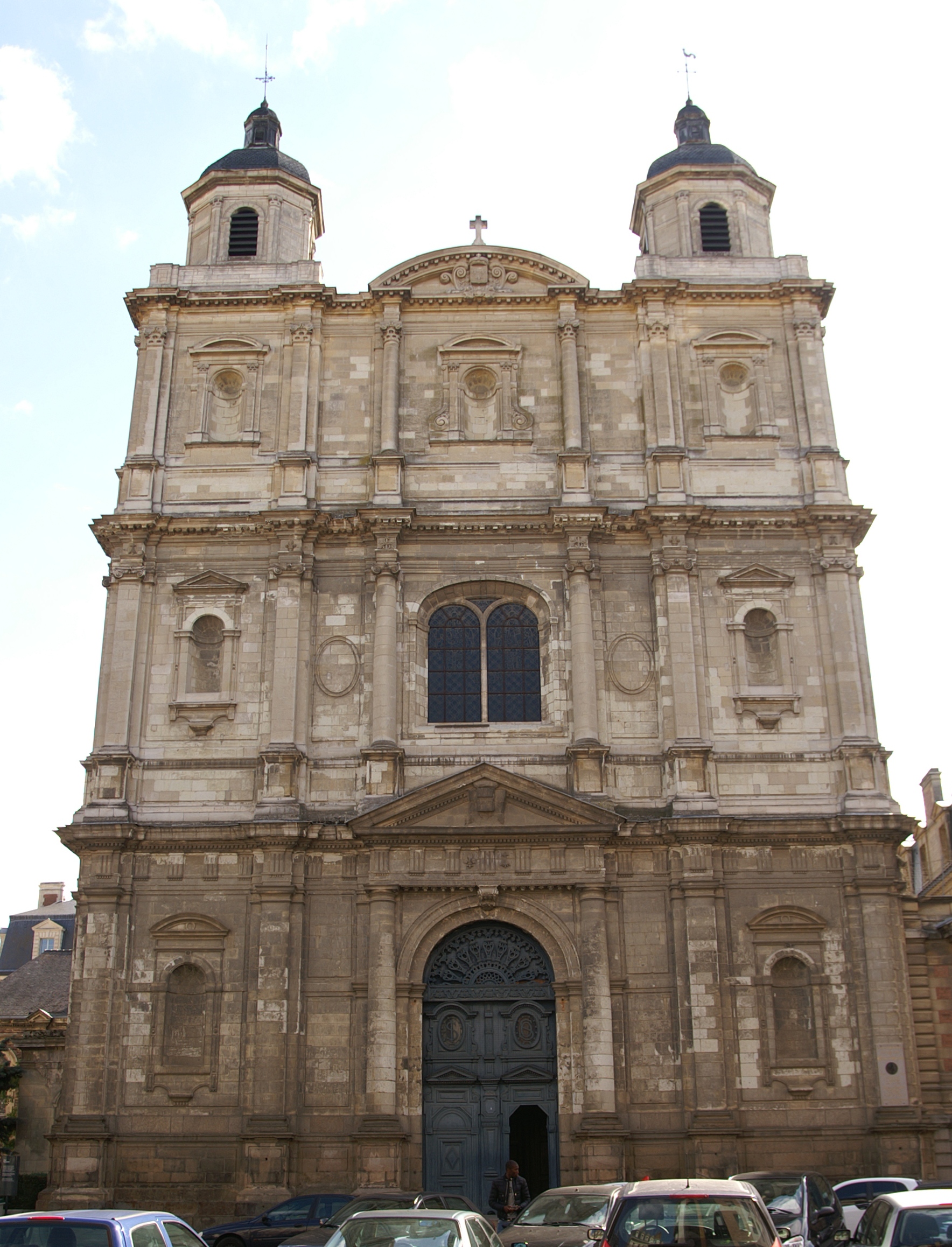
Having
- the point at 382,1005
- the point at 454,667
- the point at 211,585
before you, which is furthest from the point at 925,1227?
the point at 211,585

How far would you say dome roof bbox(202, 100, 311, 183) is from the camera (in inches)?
1229

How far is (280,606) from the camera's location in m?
25.8

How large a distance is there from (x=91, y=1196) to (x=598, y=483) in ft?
52.0

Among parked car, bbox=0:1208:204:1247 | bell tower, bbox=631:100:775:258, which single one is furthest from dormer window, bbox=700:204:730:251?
parked car, bbox=0:1208:204:1247

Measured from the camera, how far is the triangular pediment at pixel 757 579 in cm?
2627

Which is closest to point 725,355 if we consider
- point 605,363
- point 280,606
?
point 605,363

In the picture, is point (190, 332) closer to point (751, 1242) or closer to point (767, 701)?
point (767, 701)

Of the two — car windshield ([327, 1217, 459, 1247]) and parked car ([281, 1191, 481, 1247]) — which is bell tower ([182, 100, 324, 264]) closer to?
parked car ([281, 1191, 481, 1247])

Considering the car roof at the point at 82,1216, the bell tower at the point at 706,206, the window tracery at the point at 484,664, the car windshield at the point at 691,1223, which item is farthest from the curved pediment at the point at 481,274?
the car roof at the point at 82,1216

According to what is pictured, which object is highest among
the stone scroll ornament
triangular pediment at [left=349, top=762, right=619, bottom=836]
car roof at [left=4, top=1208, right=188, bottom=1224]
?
triangular pediment at [left=349, top=762, right=619, bottom=836]

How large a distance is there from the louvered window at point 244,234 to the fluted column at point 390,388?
4.42 m

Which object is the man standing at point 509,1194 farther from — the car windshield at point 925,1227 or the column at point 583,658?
the car windshield at point 925,1227

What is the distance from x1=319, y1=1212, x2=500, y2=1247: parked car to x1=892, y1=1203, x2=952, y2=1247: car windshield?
3.33m

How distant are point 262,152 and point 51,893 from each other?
34.3 metres
